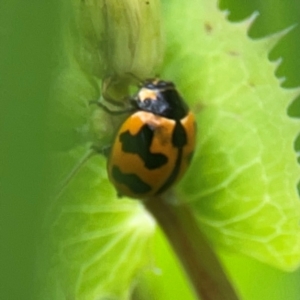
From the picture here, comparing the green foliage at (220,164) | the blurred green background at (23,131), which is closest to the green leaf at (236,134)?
the green foliage at (220,164)

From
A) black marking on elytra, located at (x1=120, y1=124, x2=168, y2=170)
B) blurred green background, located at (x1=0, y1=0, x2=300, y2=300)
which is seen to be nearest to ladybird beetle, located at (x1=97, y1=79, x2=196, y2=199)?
black marking on elytra, located at (x1=120, y1=124, x2=168, y2=170)

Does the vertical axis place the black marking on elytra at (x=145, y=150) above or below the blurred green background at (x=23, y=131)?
below

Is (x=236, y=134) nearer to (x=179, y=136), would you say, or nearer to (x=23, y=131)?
(x=179, y=136)

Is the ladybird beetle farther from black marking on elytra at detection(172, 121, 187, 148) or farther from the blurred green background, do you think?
the blurred green background

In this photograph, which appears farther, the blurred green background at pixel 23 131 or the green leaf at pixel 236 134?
the green leaf at pixel 236 134

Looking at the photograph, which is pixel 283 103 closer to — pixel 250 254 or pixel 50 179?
pixel 250 254

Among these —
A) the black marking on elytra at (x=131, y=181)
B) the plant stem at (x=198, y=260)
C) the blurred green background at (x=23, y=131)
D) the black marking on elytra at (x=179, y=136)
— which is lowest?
the plant stem at (x=198, y=260)

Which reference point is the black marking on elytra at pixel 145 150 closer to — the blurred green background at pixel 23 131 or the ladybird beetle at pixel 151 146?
the ladybird beetle at pixel 151 146

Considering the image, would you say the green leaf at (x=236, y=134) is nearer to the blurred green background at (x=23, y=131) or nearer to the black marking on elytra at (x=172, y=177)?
the black marking on elytra at (x=172, y=177)

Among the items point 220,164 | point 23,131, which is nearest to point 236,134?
point 220,164
